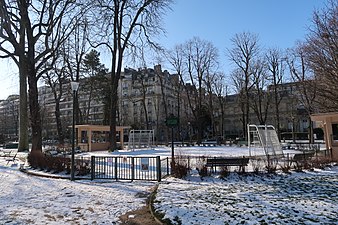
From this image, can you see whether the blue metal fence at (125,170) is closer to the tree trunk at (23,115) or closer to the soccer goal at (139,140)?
the tree trunk at (23,115)

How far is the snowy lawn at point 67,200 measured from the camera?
7039 mm

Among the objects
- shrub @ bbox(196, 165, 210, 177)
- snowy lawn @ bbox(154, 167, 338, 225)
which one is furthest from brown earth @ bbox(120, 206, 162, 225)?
shrub @ bbox(196, 165, 210, 177)

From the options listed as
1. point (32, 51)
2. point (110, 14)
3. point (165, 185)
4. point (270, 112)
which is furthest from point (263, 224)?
point (270, 112)

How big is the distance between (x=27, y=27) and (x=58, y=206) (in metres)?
18.0

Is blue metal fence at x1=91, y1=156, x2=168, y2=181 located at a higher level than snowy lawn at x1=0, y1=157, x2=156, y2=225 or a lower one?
higher

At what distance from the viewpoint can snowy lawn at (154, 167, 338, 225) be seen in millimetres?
6449

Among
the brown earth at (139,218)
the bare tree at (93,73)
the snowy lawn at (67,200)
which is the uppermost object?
the bare tree at (93,73)

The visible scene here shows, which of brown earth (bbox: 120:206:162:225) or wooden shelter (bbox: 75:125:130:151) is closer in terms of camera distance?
brown earth (bbox: 120:206:162:225)

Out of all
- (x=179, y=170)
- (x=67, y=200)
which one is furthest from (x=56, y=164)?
(x=179, y=170)

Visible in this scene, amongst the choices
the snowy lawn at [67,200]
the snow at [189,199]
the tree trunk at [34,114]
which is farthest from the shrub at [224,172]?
the tree trunk at [34,114]

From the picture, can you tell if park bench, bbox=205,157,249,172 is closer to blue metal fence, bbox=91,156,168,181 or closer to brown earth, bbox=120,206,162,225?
blue metal fence, bbox=91,156,168,181

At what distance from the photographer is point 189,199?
8344mm

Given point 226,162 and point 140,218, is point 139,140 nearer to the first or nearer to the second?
point 226,162

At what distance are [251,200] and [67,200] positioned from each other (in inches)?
220
